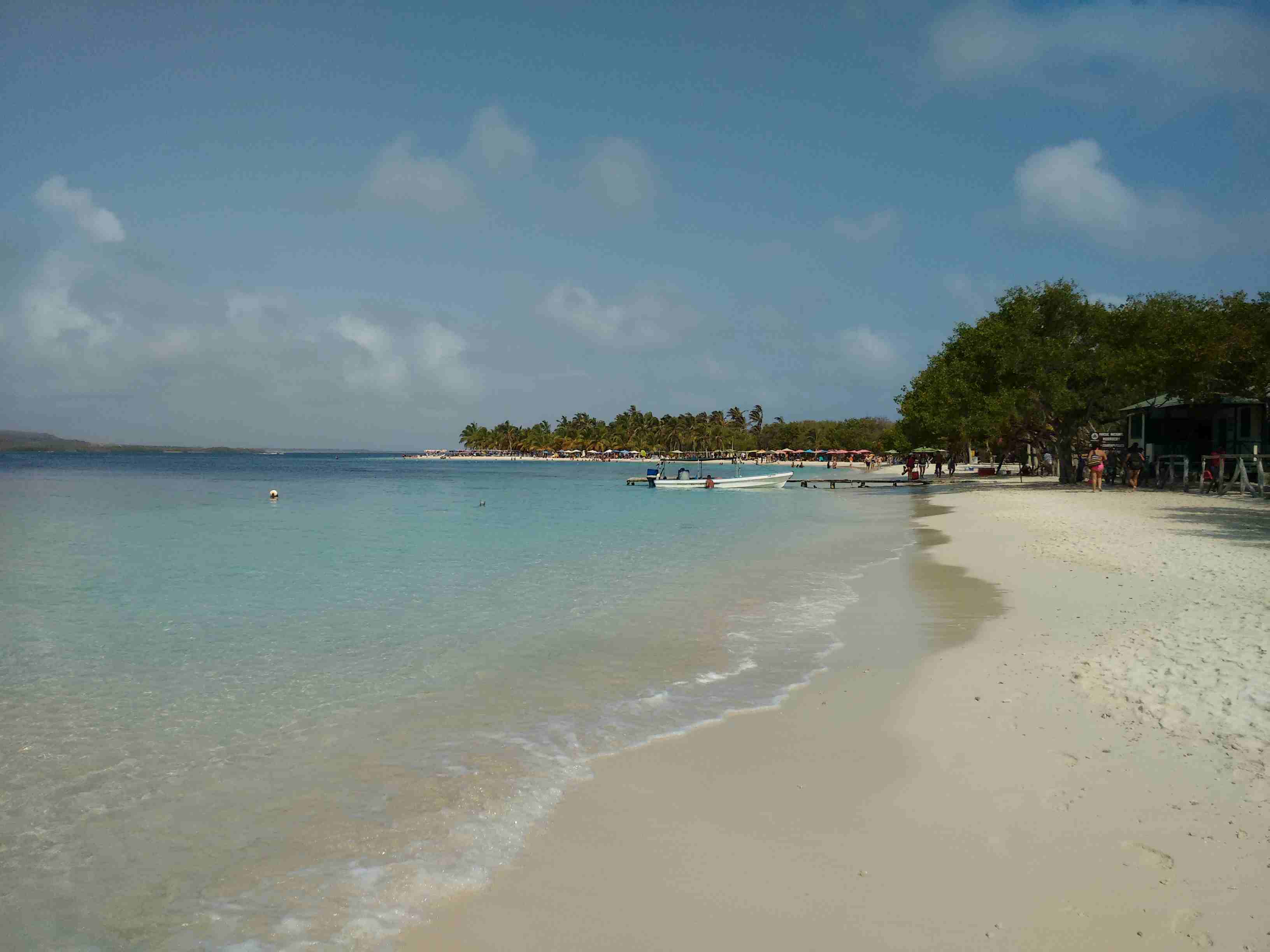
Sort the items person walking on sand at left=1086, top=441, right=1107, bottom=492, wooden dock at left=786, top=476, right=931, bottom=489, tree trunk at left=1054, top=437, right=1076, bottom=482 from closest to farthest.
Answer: person walking on sand at left=1086, top=441, right=1107, bottom=492 → tree trunk at left=1054, top=437, right=1076, bottom=482 → wooden dock at left=786, top=476, right=931, bottom=489

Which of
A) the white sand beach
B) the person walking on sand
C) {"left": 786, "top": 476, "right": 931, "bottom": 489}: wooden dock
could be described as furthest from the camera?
{"left": 786, "top": 476, "right": 931, "bottom": 489}: wooden dock

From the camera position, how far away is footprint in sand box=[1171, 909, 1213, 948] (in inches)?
134

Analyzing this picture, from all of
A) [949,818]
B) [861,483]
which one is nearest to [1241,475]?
[949,818]

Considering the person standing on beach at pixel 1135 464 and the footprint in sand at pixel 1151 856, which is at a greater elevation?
the person standing on beach at pixel 1135 464

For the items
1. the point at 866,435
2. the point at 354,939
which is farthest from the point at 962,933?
the point at 866,435

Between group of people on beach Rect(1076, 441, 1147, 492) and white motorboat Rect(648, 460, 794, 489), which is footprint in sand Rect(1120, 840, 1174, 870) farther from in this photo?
white motorboat Rect(648, 460, 794, 489)

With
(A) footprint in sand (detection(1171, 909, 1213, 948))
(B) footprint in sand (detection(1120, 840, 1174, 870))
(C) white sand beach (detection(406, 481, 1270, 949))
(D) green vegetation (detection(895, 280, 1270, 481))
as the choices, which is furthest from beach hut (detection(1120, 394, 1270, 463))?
(A) footprint in sand (detection(1171, 909, 1213, 948))

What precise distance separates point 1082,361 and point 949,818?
3586cm

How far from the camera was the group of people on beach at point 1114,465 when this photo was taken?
3303 cm

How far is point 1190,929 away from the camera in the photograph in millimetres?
3518

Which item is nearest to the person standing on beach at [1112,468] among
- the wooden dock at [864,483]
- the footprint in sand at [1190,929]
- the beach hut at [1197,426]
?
the beach hut at [1197,426]

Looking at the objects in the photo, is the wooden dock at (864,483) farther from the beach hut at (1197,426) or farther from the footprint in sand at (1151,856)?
the footprint in sand at (1151,856)

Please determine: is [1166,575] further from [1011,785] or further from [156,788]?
[156,788]

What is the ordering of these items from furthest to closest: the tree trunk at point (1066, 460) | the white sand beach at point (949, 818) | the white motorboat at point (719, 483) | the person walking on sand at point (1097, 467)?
1. the white motorboat at point (719, 483)
2. the tree trunk at point (1066, 460)
3. the person walking on sand at point (1097, 467)
4. the white sand beach at point (949, 818)
